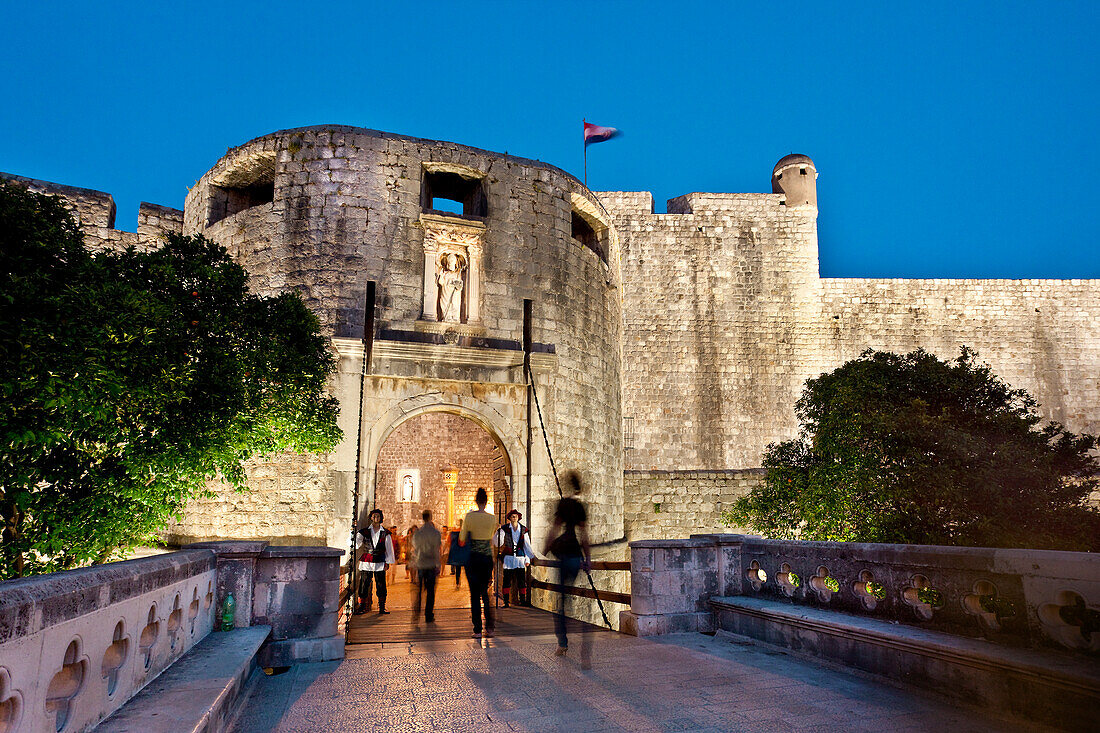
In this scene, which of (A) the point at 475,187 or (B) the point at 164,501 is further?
(A) the point at 475,187

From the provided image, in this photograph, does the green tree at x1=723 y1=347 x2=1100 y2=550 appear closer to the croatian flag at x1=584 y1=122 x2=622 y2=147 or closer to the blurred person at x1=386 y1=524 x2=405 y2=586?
the blurred person at x1=386 y1=524 x2=405 y2=586

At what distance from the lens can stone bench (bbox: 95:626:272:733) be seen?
112 inches

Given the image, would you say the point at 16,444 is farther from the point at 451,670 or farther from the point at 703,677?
the point at 703,677

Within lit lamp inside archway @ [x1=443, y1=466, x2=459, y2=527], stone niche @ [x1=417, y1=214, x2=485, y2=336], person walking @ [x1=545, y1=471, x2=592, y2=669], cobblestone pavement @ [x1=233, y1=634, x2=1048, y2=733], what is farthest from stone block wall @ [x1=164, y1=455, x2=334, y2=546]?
lit lamp inside archway @ [x1=443, y1=466, x2=459, y2=527]

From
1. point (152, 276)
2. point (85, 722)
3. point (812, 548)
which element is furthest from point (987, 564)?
point (152, 276)

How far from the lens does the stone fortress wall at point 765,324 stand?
70.9ft

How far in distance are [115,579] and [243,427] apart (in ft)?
15.8

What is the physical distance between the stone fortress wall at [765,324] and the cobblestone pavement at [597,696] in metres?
15.9

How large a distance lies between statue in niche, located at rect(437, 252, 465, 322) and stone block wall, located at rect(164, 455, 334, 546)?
3.18 meters

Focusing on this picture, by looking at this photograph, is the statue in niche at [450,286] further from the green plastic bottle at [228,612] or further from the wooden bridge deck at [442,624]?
the green plastic bottle at [228,612]

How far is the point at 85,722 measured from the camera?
2715 mm

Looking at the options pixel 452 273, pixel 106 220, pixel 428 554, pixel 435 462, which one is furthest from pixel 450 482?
pixel 428 554

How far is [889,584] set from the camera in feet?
16.5

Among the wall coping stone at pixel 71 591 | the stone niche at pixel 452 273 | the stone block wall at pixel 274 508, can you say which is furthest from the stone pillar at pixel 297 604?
the stone niche at pixel 452 273
